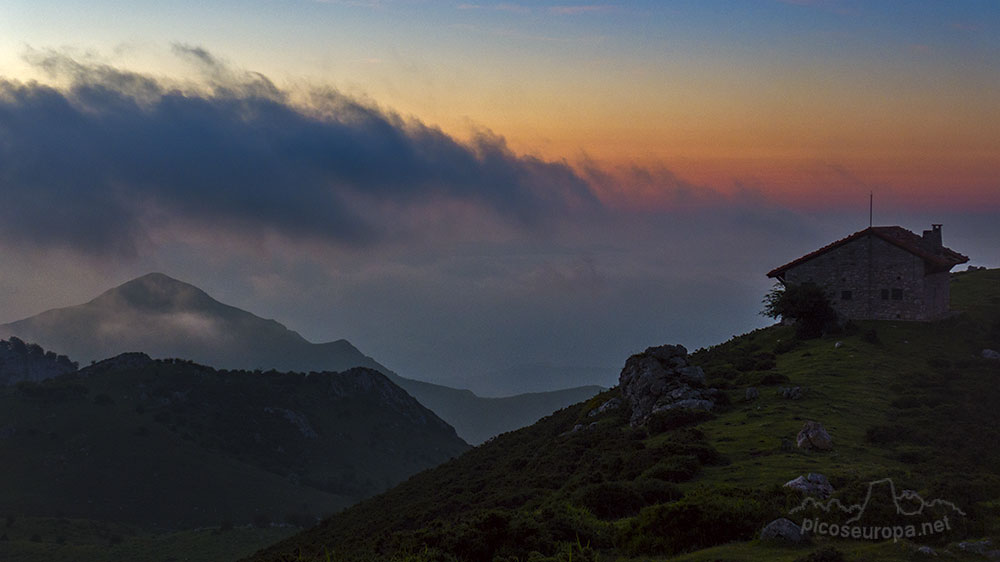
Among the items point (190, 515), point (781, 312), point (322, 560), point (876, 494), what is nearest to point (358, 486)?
point (190, 515)

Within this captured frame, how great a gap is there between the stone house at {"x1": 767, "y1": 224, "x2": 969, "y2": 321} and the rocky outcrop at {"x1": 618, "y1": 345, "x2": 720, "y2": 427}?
20680 mm

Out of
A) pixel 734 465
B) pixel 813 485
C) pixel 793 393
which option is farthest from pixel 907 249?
pixel 813 485

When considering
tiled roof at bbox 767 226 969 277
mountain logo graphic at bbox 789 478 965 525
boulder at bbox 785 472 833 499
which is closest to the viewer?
mountain logo graphic at bbox 789 478 965 525

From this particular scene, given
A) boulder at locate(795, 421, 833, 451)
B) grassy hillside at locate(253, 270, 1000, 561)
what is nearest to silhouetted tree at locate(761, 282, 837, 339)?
grassy hillside at locate(253, 270, 1000, 561)

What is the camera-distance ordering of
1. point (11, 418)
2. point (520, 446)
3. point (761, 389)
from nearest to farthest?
1. point (761, 389)
2. point (520, 446)
3. point (11, 418)

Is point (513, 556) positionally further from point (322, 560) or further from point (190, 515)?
point (190, 515)

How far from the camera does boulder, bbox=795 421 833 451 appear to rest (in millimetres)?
35469

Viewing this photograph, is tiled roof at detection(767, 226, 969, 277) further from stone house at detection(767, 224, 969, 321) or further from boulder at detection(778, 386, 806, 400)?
boulder at detection(778, 386, 806, 400)

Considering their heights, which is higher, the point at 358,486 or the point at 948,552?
the point at 948,552

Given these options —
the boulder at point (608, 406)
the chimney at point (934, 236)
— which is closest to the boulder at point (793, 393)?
the boulder at point (608, 406)

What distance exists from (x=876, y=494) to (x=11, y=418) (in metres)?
174

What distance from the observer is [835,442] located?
3650 cm

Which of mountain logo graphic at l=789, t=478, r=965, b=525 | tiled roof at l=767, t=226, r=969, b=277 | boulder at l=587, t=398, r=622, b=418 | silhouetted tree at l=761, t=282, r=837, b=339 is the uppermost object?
tiled roof at l=767, t=226, r=969, b=277

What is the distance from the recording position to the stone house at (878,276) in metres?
64.2
